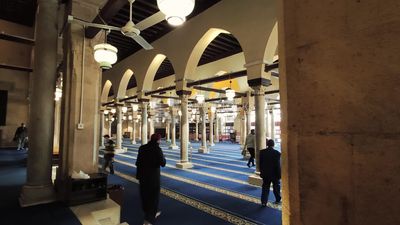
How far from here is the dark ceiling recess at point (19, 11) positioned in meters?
10.3

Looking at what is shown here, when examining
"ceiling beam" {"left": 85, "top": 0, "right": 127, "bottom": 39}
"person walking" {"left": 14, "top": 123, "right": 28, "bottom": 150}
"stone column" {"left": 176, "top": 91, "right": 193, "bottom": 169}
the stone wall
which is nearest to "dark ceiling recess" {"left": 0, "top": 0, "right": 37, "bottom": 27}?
the stone wall

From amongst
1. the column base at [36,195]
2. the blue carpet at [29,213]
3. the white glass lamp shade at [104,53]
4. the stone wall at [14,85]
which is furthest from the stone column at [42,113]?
the stone wall at [14,85]

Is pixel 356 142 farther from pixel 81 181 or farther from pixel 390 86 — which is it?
pixel 81 181

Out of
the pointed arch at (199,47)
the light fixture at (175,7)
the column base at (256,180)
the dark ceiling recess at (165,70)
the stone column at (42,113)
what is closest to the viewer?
the light fixture at (175,7)

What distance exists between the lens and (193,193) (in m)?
6.08

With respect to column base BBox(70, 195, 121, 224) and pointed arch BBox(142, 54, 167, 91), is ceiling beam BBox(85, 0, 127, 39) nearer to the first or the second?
column base BBox(70, 195, 121, 224)

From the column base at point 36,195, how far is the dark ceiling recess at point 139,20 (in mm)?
3796

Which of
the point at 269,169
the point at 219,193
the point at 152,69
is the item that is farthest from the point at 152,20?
the point at 152,69

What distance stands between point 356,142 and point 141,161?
3.38 m

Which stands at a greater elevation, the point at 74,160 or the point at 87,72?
the point at 87,72

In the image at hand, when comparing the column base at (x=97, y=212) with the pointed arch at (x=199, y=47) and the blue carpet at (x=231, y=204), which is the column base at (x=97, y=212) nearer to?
the blue carpet at (x=231, y=204)

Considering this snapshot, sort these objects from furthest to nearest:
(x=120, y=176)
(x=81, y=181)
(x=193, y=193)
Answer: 1. (x=120, y=176)
2. (x=193, y=193)
3. (x=81, y=181)

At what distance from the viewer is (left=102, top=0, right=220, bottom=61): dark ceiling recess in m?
8.05

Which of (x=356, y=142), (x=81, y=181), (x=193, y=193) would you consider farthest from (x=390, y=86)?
(x=193, y=193)
